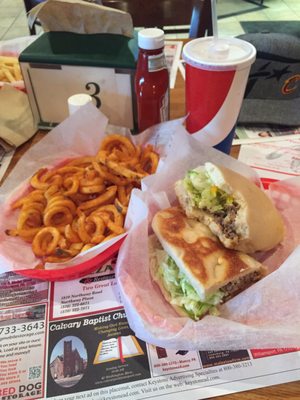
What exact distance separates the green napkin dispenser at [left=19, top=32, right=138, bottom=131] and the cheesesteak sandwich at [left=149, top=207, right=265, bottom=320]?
18.2 inches

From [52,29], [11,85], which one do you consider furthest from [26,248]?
[52,29]

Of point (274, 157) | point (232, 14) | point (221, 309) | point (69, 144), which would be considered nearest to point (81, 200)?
point (69, 144)

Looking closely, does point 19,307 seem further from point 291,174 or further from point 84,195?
point 291,174

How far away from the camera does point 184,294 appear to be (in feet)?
2.19

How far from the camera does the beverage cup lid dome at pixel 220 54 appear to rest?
750 millimetres

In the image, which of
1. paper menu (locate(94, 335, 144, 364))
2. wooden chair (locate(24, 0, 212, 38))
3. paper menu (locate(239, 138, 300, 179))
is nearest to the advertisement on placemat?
paper menu (locate(94, 335, 144, 364))

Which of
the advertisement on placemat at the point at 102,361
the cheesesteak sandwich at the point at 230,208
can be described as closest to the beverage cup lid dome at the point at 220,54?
the cheesesteak sandwich at the point at 230,208

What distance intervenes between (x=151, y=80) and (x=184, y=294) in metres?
0.56

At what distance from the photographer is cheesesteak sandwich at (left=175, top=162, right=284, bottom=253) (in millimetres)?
707

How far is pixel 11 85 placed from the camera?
1146 millimetres

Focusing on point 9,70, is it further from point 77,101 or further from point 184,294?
point 184,294

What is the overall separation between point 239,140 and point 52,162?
21.9 inches

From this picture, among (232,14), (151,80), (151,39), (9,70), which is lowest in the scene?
(232,14)

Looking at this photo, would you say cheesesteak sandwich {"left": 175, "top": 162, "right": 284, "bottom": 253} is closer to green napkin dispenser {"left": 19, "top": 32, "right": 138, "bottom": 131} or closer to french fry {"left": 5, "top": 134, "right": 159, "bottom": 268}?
french fry {"left": 5, "top": 134, "right": 159, "bottom": 268}
